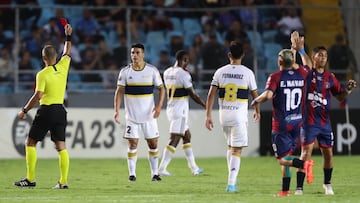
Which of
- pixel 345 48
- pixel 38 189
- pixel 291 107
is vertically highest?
pixel 345 48

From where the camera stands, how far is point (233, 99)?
649 inches

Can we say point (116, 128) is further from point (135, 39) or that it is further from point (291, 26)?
point (291, 26)

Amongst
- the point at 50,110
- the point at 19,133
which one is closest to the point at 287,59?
the point at 50,110

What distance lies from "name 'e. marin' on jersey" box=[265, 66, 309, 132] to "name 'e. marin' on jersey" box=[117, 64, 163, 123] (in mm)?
4382

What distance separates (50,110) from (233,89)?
3.01m

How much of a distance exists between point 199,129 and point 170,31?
8.96ft

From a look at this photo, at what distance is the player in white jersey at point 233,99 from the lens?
643 inches

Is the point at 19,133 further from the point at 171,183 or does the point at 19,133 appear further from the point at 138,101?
the point at 171,183

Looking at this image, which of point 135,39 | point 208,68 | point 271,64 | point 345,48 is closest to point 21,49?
point 135,39

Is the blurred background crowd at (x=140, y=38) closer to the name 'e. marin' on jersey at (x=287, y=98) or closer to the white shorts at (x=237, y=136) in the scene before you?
the white shorts at (x=237, y=136)

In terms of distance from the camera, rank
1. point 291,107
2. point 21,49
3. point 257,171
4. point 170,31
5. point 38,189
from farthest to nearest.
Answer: point 170,31 → point 21,49 → point 257,171 → point 38,189 → point 291,107

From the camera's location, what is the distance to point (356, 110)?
27.8 metres

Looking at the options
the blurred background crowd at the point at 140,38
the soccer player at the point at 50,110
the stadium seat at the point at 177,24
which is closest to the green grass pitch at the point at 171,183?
the soccer player at the point at 50,110

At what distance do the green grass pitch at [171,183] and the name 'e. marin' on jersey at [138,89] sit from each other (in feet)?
3.95
